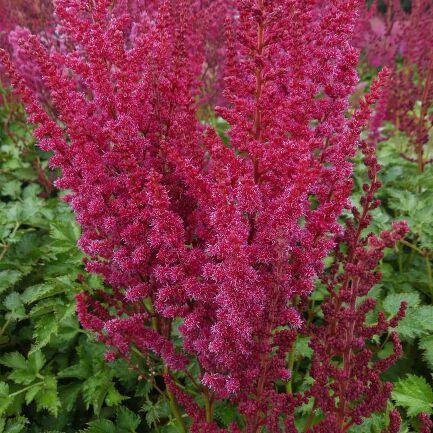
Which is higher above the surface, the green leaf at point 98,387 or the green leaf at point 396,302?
the green leaf at point 396,302

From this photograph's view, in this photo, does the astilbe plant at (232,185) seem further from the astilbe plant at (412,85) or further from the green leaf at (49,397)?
the astilbe plant at (412,85)

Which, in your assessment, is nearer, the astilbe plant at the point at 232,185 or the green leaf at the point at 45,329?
the astilbe plant at the point at 232,185

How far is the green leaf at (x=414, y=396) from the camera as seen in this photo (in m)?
2.18

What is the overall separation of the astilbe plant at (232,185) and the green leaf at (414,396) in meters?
0.73

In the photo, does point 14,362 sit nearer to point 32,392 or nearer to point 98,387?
point 32,392

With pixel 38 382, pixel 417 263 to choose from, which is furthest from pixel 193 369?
pixel 417 263

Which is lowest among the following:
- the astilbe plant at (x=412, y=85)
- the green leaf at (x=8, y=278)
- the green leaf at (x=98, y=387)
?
the green leaf at (x=98, y=387)

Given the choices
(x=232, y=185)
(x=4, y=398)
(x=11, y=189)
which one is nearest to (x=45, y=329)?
(x=4, y=398)

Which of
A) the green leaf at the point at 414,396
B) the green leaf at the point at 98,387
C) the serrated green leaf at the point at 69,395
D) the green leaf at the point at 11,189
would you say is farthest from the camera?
the green leaf at the point at 11,189

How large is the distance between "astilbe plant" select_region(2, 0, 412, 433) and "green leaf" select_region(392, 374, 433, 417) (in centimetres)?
73

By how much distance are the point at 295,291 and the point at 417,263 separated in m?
2.08

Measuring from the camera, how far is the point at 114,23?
1.68m

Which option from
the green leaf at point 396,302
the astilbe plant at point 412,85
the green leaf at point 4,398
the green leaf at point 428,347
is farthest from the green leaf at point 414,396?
the astilbe plant at point 412,85

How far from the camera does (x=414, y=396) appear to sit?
2.22 metres
